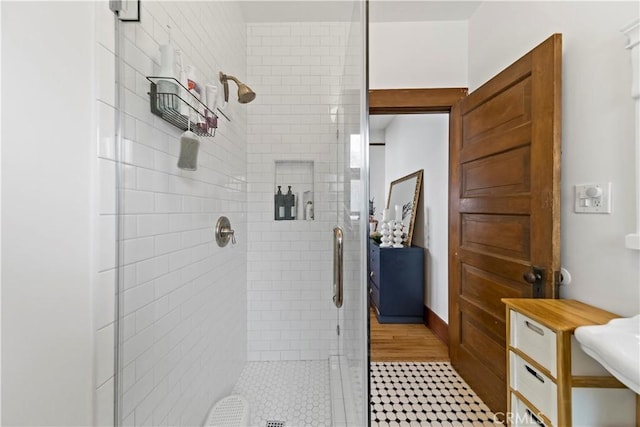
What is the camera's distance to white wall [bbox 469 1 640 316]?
0.93 meters

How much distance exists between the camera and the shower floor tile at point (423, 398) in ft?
4.87

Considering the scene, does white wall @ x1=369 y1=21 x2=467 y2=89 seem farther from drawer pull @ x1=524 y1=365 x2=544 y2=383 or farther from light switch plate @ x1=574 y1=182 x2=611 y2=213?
drawer pull @ x1=524 y1=365 x2=544 y2=383

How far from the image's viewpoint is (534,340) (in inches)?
37.8

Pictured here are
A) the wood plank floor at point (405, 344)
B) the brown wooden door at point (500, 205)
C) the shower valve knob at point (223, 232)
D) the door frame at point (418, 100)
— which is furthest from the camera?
the wood plank floor at point (405, 344)

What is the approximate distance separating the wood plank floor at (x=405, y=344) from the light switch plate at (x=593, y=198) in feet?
5.30

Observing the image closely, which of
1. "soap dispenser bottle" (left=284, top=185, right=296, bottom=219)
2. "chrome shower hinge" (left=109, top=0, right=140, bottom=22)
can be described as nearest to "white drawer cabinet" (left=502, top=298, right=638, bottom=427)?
"soap dispenser bottle" (left=284, top=185, right=296, bottom=219)

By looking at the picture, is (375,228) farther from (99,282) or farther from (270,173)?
(99,282)

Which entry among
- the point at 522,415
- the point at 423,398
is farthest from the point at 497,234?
the point at 423,398

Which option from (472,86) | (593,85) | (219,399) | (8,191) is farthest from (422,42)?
(219,399)

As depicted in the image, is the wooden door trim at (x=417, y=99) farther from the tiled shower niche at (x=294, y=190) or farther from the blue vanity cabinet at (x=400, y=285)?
the blue vanity cabinet at (x=400, y=285)

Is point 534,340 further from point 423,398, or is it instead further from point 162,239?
point 162,239

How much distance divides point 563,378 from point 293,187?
5.52ft

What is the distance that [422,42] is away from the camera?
79.1 inches

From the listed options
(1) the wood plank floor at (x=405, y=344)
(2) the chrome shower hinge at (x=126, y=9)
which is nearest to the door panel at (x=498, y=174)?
(1) the wood plank floor at (x=405, y=344)
